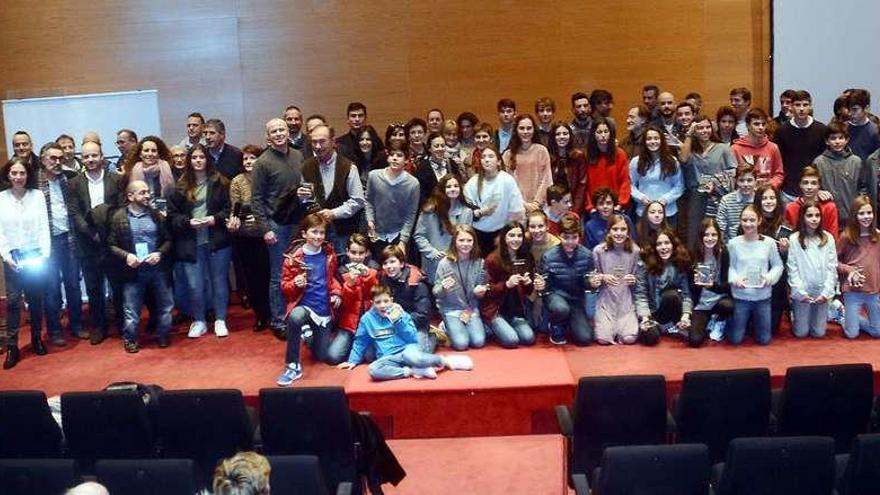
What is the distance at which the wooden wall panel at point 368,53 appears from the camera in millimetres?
9414

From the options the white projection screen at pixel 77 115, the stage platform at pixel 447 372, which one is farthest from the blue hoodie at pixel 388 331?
the white projection screen at pixel 77 115

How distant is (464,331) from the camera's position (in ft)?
21.8

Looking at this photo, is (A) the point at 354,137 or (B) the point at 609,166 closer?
(B) the point at 609,166

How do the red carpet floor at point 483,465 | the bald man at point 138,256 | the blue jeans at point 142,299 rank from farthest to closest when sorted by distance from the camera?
the blue jeans at point 142,299 → the bald man at point 138,256 → the red carpet floor at point 483,465

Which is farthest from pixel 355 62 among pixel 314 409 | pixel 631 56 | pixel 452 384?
pixel 314 409

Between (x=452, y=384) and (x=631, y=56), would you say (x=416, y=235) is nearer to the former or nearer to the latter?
(x=452, y=384)

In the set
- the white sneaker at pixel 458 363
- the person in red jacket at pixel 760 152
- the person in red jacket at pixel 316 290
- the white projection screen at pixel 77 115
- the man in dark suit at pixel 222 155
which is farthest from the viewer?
the white projection screen at pixel 77 115

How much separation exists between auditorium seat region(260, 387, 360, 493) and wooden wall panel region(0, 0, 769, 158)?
539cm

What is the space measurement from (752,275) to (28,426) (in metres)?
4.65

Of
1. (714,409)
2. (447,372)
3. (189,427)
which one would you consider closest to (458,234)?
(447,372)

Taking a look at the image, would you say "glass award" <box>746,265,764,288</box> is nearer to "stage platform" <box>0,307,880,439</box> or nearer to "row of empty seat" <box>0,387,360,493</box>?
"stage platform" <box>0,307,880,439</box>

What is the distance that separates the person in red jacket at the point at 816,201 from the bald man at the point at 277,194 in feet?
11.7

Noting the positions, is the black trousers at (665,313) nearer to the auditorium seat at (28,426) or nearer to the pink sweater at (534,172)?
the pink sweater at (534,172)

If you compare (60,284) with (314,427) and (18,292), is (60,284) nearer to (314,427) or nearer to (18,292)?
(18,292)
